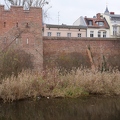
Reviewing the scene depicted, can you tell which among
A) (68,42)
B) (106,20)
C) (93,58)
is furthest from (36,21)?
(106,20)

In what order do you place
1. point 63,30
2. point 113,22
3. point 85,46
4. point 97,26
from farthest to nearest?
point 113,22, point 97,26, point 63,30, point 85,46

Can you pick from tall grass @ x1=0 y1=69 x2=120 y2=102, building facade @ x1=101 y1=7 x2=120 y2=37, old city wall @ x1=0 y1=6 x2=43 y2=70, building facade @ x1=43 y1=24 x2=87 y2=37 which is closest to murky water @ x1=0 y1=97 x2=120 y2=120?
tall grass @ x1=0 y1=69 x2=120 y2=102

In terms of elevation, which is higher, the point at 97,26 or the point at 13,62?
the point at 97,26

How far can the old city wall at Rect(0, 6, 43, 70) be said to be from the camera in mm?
16562

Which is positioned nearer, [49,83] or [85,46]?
[49,83]

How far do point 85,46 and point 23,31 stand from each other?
5109mm

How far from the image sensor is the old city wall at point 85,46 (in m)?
18.1

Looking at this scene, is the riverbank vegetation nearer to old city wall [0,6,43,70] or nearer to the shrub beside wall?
the shrub beside wall

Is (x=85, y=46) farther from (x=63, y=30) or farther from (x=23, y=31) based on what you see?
(x=63, y=30)

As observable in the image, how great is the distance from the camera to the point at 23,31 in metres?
16.8

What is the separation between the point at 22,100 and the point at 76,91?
9.69 feet

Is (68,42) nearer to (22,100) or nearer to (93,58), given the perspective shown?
(93,58)

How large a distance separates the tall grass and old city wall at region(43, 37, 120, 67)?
4832 mm

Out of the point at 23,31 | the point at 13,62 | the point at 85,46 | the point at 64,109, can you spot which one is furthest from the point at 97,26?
the point at 64,109
